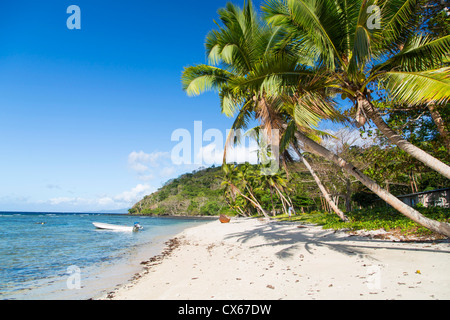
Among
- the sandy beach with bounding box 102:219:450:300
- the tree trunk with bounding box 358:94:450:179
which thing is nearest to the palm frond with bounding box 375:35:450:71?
the tree trunk with bounding box 358:94:450:179

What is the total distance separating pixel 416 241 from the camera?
791cm

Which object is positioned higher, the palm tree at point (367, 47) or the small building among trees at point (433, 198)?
the palm tree at point (367, 47)

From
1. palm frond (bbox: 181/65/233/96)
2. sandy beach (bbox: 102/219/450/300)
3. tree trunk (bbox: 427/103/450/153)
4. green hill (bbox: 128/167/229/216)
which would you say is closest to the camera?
sandy beach (bbox: 102/219/450/300)

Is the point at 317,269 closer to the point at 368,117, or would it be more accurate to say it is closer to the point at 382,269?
the point at 382,269

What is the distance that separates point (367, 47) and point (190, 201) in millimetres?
Answer: 105446

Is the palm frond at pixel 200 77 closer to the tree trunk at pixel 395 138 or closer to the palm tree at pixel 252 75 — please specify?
the palm tree at pixel 252 75

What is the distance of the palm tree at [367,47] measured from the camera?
5066mm

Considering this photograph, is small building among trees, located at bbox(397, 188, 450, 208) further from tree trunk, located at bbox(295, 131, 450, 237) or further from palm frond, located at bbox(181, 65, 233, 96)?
palm frond, located at bbox(181, 65, 233, 96)

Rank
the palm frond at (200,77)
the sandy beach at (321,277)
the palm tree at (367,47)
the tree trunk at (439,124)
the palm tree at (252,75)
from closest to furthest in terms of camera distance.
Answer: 1. the sandy beach at (321,277)
2. the palm tree at (367,47)
3. the palm tree at (252,75)
4. the tree trunk at (439,124)
5. the palm frond at (200,77)

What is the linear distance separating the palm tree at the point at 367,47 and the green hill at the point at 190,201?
6826 centimetres

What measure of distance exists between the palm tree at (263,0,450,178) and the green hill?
68.3 m

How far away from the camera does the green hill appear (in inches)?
3698

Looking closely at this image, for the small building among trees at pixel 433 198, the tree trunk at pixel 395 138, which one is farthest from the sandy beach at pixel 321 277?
the small building among trees at pixel 433 198

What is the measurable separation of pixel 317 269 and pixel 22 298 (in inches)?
298
